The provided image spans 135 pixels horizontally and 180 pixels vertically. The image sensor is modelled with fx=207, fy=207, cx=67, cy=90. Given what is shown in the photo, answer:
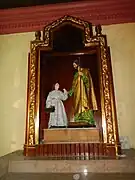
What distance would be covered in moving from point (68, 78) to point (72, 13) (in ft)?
2.06

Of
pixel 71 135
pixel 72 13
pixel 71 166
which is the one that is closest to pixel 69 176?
pixel 71 166

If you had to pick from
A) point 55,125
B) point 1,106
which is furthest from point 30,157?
point 1,106

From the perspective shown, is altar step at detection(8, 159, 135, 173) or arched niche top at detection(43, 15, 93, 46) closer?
altar step at detection(8, 159, 135, 173)

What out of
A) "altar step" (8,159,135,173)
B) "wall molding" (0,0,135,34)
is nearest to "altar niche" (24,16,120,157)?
"altar step" (8,159,135,173)

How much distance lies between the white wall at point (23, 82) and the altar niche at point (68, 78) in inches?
9.2

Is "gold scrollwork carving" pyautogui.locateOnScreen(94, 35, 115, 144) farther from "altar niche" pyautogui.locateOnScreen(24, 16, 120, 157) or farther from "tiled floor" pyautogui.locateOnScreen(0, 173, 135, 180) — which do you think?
"tiled floor" pyautogui.locateOnScreen(0, 173, 135, 180)

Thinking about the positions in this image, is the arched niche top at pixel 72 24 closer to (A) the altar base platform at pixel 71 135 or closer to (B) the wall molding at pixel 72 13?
(B) the wall molding at pixel 72 13

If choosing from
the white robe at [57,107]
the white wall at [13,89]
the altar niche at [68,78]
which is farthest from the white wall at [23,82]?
the white robe at [57,107]

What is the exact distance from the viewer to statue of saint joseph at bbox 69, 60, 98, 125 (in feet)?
4.95

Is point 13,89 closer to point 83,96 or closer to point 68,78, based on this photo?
point 68,78

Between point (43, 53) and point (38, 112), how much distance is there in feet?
1.64

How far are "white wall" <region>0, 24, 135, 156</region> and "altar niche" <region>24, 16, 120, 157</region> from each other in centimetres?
23

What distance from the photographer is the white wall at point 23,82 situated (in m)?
1.69

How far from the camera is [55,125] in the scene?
148 centimetres
